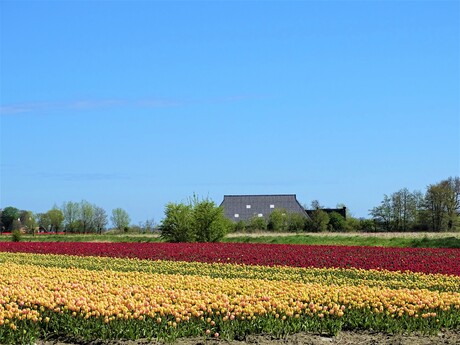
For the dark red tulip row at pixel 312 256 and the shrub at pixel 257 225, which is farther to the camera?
the shrub at pixel 257 225

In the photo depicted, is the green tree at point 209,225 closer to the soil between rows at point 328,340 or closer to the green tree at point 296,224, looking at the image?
the green tree at point 296,224

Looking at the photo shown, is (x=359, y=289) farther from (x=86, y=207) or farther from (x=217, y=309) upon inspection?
(x=86, y=207)

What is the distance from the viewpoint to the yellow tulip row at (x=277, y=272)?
51.8 feet

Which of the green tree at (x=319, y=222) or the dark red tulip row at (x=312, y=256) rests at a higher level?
the green tree at (x=319, y=222)

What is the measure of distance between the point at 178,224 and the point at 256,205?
129ft

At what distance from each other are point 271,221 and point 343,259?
4421 cm

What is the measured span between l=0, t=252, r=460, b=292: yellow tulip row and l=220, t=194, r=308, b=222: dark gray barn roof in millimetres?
52914

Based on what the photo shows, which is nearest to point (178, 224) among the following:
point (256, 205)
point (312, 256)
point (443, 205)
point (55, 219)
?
point (312, 256)

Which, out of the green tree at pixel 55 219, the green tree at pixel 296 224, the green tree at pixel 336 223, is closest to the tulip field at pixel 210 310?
the green tree at pixel 296 224

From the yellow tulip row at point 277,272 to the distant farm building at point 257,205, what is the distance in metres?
52.9

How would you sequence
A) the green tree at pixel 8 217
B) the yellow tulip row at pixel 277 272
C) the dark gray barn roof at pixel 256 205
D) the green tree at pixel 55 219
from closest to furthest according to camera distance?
the yellow tulip row at pixel 277 272
the dark gray barn roof at pixel 256 205
the green tree at pixel 55 219
the green tree at pixel 8 217

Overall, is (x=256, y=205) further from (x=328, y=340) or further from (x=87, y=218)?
(x=328, y=340)

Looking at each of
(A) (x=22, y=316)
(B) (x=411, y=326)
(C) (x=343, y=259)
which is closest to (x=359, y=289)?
(B) (x=411, y=326)

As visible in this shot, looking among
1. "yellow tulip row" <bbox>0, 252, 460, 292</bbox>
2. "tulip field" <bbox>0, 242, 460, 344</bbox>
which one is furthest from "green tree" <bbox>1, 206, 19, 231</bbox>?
"tulip field" <bbox>0, 242, 460, 344</bbox>
